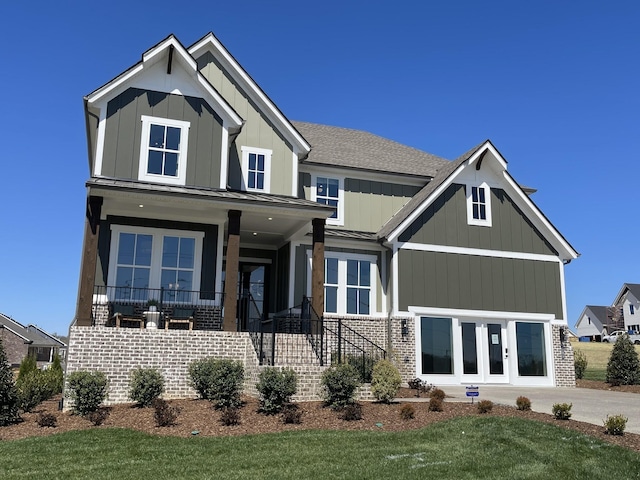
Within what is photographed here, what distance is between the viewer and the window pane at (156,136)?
55.6 feet

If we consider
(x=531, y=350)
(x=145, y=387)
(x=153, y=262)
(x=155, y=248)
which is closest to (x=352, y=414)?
(x=145, y=387)

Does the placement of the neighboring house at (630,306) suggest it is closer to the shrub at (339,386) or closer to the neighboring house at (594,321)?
the neighboring house at (594,321)

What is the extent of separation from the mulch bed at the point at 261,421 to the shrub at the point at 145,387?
289mm

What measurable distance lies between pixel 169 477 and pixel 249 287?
13.2 meters

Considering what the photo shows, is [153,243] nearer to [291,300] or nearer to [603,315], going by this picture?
[291,300]

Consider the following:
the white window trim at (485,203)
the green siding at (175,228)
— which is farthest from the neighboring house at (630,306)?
the green siding at (175,228)

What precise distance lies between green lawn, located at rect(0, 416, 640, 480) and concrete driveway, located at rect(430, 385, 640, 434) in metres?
2.07

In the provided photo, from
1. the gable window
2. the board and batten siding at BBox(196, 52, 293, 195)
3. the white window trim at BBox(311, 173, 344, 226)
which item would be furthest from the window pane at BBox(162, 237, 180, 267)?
the white window trim at BBox(311, 173, 344, 226)

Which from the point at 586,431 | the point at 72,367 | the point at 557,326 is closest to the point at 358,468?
the point at 586,431

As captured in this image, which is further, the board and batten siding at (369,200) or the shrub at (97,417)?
the board and batten siding at (369,200)

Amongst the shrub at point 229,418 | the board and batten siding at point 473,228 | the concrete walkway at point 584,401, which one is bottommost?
the shrub at point 229,418

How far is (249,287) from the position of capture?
2091 centimetres

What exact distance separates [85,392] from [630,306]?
74221mm

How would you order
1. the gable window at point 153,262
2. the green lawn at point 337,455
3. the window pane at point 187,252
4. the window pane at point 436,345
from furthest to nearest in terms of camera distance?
the window pane at point 436,345 → the window pane at point 187,252 → the gable window at point 153,262 → the green lawn at point 337,455
